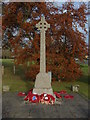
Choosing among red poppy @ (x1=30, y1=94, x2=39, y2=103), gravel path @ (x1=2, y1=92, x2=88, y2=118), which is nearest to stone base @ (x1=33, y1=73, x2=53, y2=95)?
red poppy @ (x1=30, y1=94, x2=39, y2=103)

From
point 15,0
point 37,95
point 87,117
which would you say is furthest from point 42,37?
point 15,0

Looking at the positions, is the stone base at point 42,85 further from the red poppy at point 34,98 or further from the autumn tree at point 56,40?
the autumn tree at point 56,40

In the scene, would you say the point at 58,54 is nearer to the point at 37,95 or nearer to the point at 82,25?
the point at 82,25

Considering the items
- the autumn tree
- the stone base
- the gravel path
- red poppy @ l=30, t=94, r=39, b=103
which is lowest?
the gravel path

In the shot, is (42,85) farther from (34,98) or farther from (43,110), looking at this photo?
(43,110)

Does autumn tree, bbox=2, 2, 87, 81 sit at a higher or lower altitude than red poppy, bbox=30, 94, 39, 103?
higher

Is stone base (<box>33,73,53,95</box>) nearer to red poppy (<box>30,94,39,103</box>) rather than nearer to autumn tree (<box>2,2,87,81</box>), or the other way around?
red poppy (<box>30,94,39,103</box>)

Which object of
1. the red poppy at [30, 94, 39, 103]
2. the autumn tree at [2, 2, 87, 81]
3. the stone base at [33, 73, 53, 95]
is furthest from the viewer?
the autumn tree at [2, 2, 87, 81]

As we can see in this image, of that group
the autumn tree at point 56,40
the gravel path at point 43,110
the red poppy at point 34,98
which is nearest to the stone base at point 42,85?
the red poppy at point 34,98

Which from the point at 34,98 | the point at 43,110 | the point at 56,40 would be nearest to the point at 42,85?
the point at 34,98

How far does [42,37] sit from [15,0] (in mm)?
9226

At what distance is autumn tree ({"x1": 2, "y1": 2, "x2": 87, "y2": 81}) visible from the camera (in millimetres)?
15398

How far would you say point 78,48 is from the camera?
609 inches

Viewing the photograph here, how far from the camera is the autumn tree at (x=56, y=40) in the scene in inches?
606
